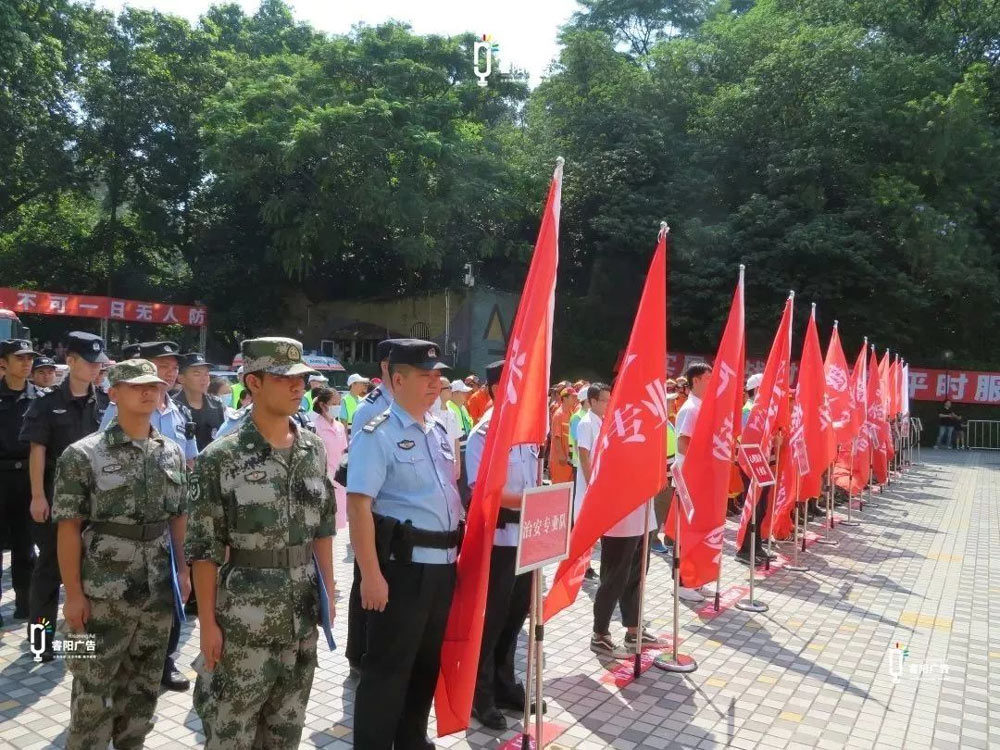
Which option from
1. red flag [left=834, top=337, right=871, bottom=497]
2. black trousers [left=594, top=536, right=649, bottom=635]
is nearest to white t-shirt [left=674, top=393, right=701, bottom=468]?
black trousers [left=594, top=536, right=649, bottom=635]

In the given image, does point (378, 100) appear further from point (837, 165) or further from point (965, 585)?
point (965, 585)

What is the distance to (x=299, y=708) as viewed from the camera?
118 inches

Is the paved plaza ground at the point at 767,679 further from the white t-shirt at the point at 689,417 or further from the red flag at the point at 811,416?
the white t-shirt at the point at 689,417

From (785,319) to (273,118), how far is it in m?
23.6

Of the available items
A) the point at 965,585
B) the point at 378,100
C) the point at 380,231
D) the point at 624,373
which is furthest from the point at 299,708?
the point at 380,231

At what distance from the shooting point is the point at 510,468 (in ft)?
14.2

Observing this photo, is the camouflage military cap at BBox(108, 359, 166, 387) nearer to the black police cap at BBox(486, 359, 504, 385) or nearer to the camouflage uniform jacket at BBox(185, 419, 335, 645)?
the camouflage uniform jacket at BBox(185, 419, 335, 645)

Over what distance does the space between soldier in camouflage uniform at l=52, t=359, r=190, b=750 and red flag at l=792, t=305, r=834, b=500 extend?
7140 millimetres

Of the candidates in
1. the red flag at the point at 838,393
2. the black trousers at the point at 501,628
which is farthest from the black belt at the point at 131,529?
the red flag at the point at 838,393

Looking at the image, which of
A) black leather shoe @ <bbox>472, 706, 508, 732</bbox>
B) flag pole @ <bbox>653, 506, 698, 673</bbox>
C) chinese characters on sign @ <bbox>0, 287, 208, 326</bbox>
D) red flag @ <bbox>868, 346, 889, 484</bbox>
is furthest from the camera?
chinese characters on sign @ <bbox>0, 287, 208, 326</bbox>

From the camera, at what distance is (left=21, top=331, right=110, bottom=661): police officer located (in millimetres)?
4785

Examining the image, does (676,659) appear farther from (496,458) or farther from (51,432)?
(51,432)

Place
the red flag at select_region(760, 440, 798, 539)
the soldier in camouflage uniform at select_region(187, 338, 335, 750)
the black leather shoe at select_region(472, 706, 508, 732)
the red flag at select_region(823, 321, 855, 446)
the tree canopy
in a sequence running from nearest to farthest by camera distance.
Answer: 1. the soldier in camouflage uniform at select_region(187, 338, 335, 750)
2. the black leather shoe at select_region(472, 706, 508, 732)
3. the red flag at select_region(760, 440, 798, 539)
4. the red flag at select_region(823, 321, 855, 446)
5. the tree canopy

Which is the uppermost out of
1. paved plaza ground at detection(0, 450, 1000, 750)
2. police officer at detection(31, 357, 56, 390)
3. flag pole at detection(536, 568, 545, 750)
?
police officer at detection(31, 357, 56, 390)
